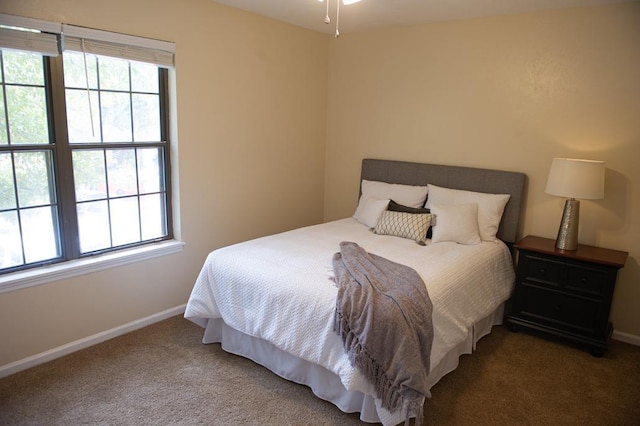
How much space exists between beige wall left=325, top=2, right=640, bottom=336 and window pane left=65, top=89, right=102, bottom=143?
2.45 metres

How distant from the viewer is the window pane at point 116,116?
299 cm

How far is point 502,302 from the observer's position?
132 inches

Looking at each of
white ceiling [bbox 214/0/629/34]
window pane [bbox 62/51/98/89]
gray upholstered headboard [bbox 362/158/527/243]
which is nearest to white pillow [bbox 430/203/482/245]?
gray upholstered headboard [bbox 362/158/527/243]

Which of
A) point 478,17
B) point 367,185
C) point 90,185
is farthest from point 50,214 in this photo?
point 478,17

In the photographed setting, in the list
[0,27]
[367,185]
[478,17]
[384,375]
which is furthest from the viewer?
[367,185]

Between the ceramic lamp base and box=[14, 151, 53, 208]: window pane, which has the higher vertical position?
box=[14, 151, 53, 208]: window pane

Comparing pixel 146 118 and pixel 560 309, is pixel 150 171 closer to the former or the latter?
pixel 146 118

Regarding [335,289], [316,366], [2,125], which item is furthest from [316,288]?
[2,125]

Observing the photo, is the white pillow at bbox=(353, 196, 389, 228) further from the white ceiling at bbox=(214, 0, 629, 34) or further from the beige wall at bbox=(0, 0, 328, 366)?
the white ceiling at bbox=(214, 0, 629, 34)

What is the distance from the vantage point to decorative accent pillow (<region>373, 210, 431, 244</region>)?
3414 mm

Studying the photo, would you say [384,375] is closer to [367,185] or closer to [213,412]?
[213,412]

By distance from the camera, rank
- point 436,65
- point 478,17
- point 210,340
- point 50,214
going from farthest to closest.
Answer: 1. point 436,65
2. point 478,17
3. point 210,340
4. point 50,214

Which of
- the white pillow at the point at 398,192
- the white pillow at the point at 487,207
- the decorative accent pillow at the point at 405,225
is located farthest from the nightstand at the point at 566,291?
the white pillow at the point at 398,192

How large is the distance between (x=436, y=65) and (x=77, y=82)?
288 centimetres
